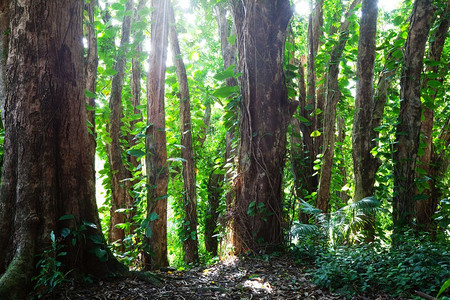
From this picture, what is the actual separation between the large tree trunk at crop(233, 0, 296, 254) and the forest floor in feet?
1.49

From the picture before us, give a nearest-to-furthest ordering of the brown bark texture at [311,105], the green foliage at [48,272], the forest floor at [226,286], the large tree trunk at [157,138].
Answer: the green foliage at [48,272] → the forest floor at [226,286] → the large tree trunk at [157,138] → the brown bark texture at [311,105]

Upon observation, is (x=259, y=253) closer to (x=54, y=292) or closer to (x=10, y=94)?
(x=54, y=292)

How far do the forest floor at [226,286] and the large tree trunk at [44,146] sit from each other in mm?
242

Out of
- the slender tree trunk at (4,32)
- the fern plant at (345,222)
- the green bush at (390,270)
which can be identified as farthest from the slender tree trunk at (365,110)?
the slender tree trunk at (4,32)

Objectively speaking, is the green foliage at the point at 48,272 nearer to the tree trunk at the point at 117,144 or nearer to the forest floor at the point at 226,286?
the forest floor at the point at 226,286

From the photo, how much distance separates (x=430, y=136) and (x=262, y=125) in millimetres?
3485

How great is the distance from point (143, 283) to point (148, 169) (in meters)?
1.55

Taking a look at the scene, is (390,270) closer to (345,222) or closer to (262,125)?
(345,222)

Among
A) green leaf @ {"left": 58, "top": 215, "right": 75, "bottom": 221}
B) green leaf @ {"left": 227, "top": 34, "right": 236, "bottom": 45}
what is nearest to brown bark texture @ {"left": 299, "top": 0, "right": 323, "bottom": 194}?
green leaf @ {"left": 227, "top": 34, "right": 236, "bottom": 45}

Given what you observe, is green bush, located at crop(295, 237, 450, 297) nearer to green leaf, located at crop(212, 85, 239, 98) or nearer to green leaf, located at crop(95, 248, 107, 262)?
green leaf, located at crop(95, 248, 107, 262)

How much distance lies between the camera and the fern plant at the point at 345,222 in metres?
4.68

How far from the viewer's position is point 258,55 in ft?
14.8

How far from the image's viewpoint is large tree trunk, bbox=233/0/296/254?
173 inches

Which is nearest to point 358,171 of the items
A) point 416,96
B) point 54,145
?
point 416,96
